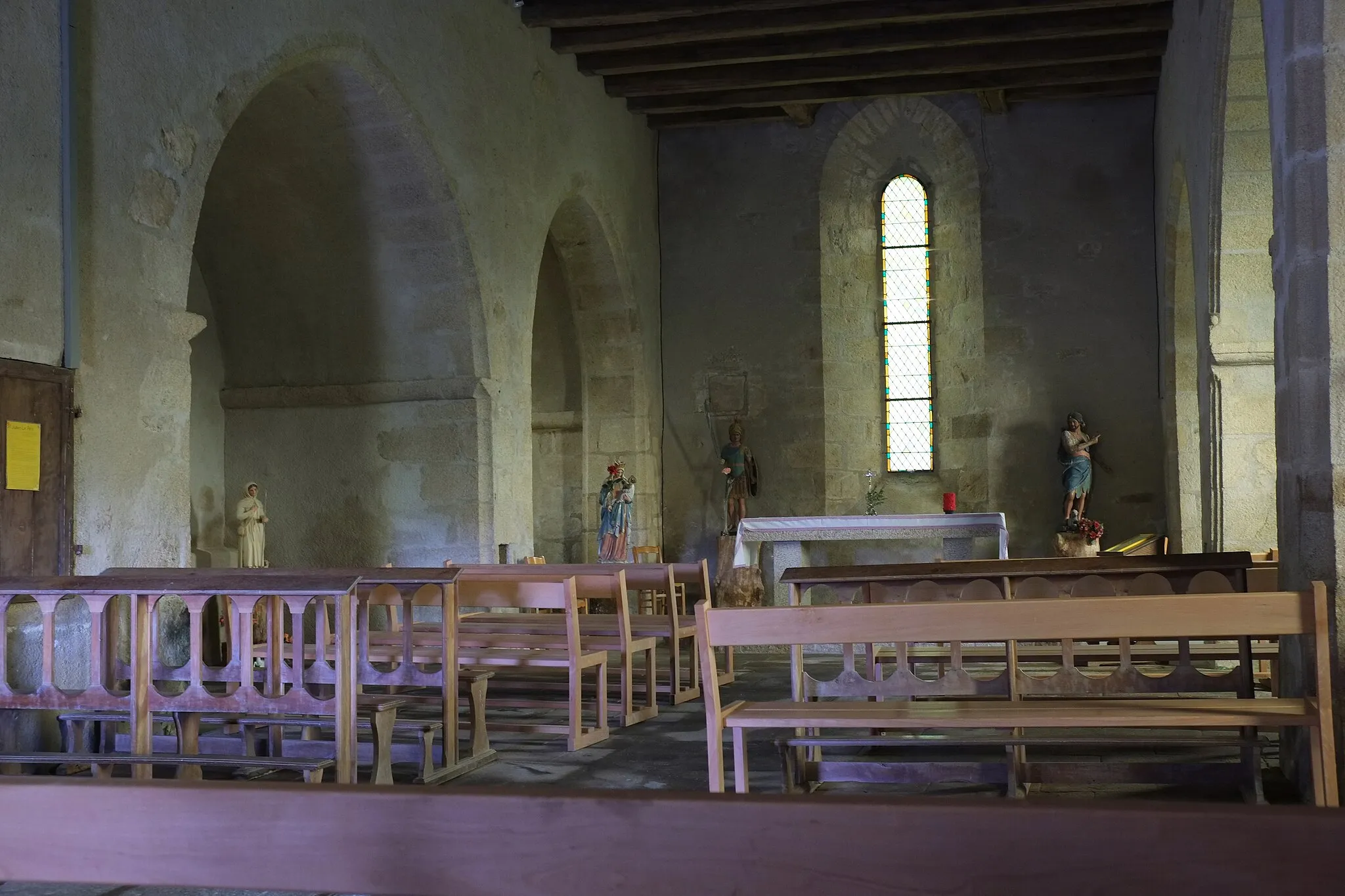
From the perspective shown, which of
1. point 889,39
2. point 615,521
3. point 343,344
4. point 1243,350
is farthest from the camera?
point 615,521

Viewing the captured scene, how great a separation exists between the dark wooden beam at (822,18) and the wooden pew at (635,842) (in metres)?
9.45

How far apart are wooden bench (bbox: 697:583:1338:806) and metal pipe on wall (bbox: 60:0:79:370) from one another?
3367 millimetres

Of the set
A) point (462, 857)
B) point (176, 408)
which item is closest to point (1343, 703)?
point (462, 857)

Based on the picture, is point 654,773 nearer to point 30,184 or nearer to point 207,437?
point 30,184

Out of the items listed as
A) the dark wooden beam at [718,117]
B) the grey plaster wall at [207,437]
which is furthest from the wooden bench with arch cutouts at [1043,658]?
the dark wooden beam at [718,117]

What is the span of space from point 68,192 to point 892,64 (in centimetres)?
766

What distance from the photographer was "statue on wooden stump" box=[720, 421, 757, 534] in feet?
42.1

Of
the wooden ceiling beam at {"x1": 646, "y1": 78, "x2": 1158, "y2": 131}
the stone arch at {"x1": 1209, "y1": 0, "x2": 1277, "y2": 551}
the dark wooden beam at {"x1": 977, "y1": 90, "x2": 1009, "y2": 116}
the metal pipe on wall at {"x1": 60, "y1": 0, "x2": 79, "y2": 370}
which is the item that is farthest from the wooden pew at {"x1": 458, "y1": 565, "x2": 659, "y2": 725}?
the dark wooden beam at {"x1": 977, "y1": 90, "x2": 1009, "y2": 116}

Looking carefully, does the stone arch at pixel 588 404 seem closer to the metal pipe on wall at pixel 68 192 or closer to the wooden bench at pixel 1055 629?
the metal pipe on wall at pixel 68 192

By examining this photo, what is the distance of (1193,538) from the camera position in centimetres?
1091

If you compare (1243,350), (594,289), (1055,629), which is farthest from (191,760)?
(594,289)

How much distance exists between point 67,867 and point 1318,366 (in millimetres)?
3550

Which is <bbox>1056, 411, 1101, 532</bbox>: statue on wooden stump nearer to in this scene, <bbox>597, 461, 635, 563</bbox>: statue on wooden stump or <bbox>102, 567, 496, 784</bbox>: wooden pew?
<bbox>597, 461, 635, 563</bbox>: statue on wooden stump

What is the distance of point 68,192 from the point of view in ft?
17.8
